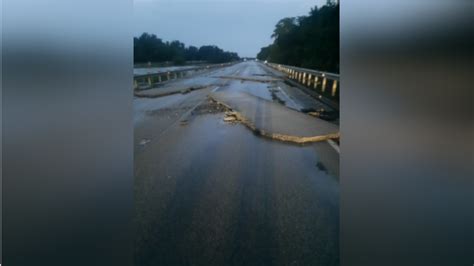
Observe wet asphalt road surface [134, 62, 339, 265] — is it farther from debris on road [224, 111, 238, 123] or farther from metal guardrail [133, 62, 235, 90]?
metal guardrail [133, 62, 235, 90]

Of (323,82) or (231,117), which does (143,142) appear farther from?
(323,82)

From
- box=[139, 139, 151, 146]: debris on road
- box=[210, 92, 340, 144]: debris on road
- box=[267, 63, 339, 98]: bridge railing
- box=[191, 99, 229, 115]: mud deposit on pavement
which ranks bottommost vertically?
box=[139, 139, 151, 146]: debris on road

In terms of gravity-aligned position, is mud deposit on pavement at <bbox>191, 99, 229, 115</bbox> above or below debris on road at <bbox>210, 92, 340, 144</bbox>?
above

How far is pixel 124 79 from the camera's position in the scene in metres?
1.20

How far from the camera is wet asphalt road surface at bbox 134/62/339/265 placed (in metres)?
1.74

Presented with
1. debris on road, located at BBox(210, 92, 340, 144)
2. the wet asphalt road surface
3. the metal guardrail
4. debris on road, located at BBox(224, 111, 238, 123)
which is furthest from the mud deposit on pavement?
the metal guardrail

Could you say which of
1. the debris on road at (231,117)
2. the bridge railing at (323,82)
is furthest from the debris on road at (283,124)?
the bridge railing at (323,82)

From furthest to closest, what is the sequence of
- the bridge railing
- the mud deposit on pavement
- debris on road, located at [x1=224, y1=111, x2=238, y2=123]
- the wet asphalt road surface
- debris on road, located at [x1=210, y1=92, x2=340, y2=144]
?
the bridge railing
the mud deposit on pavement
debris on road, located at [x1=224, y1=111, x2=238, y2=123]
debris on road, located at [x1=210, y1=92, x2=340, y2=144]
the wet asphalt road surface

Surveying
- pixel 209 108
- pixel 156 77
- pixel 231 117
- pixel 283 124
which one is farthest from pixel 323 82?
pixel 156 77

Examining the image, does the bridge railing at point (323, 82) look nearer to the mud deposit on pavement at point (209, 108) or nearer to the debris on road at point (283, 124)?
the debris on road at point (283, 124)

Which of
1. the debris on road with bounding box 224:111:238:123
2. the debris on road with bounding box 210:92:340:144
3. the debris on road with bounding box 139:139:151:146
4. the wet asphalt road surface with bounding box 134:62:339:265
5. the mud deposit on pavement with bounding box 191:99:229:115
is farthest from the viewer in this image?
the mud deposit on pavement with bounding box 191:99:229:115

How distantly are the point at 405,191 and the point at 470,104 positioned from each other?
0.31m

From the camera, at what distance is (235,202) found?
97.5 inches

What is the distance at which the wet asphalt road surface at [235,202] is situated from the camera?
5.71ft
